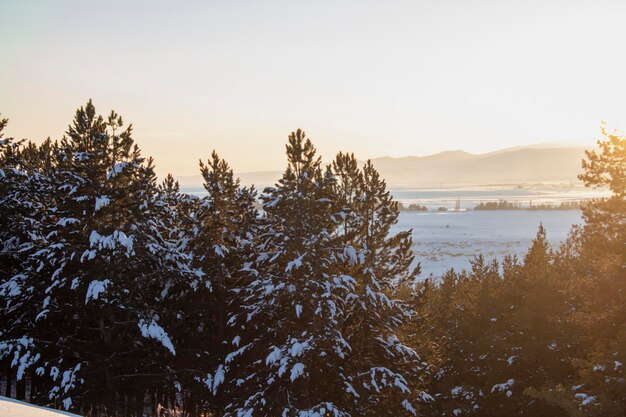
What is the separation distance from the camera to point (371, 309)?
18281 millimetres

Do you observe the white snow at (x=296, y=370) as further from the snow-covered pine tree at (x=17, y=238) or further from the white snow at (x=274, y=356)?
the snow-covered pine tree at (x=17, y=238)

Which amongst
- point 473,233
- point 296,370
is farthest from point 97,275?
point 473,233

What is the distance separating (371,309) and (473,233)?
125 m

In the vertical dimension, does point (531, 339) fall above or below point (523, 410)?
above

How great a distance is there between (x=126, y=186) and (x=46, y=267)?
3.97m

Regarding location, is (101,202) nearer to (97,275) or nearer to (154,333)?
(97,275)

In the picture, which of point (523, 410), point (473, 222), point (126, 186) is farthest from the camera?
point (473, 222)

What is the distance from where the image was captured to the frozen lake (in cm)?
10031

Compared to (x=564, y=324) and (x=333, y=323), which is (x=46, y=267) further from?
(x=564, y=324)

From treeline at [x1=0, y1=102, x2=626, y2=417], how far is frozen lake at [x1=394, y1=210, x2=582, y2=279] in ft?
189

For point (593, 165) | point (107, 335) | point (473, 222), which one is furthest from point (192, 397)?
point (473, 222)

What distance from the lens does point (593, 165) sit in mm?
20188

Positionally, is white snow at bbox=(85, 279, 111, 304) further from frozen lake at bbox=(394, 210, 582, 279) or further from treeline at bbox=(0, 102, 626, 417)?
frozen lake at bbox=(394, 210, 582, 279)

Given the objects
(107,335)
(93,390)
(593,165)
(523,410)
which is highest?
(593,165)
